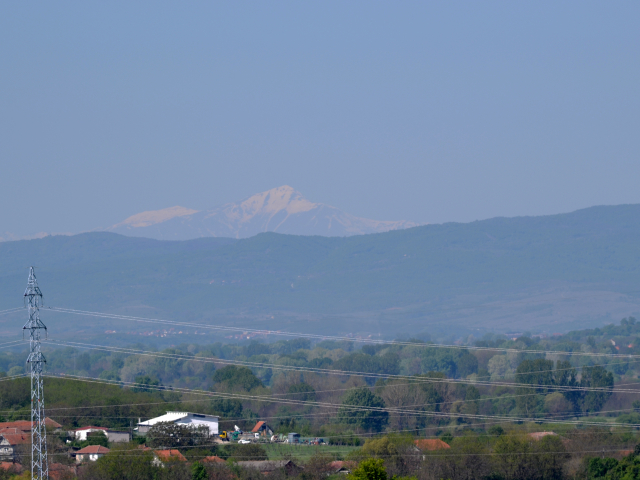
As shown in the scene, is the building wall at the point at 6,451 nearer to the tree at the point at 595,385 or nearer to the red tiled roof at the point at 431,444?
the red tiled roof at the point at 431,444

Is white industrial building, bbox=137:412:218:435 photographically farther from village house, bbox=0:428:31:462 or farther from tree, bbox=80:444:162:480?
tree, bbox=80:444:162:480

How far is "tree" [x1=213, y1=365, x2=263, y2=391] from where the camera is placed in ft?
395

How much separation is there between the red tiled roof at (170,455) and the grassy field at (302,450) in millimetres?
7333

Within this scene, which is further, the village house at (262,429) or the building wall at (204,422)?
the village house at (262,429)

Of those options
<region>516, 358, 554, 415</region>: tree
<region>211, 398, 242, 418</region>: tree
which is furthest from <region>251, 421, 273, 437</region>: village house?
<region>516, 358, 554, 415</region>: tree

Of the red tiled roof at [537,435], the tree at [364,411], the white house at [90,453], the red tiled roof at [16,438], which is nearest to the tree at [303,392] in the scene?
the tree at [364,411]

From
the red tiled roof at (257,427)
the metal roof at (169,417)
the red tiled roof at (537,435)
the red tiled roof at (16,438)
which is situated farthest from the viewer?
the red tiled roof at (257,427)

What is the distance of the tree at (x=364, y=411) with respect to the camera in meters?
88.6

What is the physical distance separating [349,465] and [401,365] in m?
126

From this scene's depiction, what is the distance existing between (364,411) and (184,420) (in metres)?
21.0

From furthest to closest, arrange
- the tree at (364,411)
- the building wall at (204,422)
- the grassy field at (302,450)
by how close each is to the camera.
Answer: the tree at (364,411), the building wall at (204,422), the grassy field at (302,450)

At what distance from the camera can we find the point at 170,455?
58719mm

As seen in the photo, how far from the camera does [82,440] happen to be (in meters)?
64.6

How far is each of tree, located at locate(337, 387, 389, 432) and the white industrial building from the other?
13.9 metres
